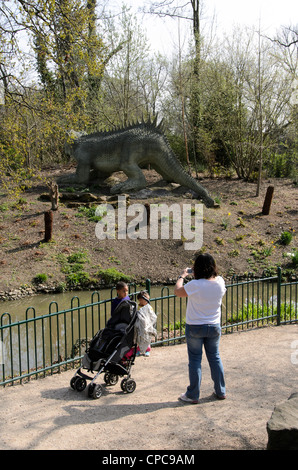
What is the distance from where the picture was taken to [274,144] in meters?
22.7

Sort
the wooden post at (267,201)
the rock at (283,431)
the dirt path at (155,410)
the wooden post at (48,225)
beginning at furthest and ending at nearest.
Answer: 1. the wooden post at (267,201)
2. the wooden post at (48,225)
3. the dirt path at (155,410)
4. the rock at (283,431)

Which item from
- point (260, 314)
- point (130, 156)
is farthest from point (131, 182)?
point (260, 314)

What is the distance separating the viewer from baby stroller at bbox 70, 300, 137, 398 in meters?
5.91

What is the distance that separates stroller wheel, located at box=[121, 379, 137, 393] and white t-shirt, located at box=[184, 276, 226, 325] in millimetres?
1432

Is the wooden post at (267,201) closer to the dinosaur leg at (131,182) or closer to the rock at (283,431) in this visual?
the dinosaur leg at (131,182)

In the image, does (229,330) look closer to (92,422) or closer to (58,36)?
(92,422)

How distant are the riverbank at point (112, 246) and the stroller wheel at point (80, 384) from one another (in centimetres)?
726

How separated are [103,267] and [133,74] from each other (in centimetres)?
1412

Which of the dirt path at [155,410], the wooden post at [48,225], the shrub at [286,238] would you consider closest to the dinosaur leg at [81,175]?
the wooden post at [48,225]

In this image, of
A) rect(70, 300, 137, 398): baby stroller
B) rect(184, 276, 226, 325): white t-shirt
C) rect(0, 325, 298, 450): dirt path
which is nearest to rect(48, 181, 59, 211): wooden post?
rect(0, 325, 298, 450): dirt path

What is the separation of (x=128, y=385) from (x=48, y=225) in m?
9.89

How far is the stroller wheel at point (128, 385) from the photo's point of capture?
19.6 feet

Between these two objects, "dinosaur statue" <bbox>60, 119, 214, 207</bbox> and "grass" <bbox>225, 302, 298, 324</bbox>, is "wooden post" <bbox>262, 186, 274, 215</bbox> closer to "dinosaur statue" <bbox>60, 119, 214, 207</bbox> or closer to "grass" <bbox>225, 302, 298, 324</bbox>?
"dinosaur statue" <bbox>60, 119, 214, 207</bbox>

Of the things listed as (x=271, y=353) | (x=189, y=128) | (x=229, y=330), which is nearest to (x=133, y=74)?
(x=189, y=128)
